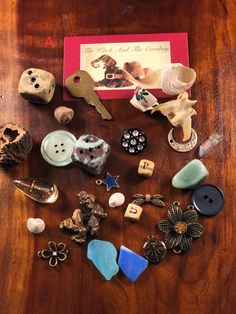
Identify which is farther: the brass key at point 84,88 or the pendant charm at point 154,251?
the brass key at point 84,88

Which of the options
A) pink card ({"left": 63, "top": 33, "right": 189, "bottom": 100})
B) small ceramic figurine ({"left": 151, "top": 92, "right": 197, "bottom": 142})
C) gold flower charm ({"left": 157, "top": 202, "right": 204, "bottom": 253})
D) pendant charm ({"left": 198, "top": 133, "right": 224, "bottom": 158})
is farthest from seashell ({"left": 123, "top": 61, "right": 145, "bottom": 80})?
gold flower charm ({"left": 157, "top": 202, "right": 204, "bottom": 253})

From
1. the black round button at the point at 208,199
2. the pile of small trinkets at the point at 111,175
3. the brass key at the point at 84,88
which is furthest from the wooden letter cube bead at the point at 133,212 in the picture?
the brass key at the point at 84,88

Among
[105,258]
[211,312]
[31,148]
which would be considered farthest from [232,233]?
[31,148]

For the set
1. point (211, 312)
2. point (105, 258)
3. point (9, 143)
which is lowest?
point (211, 312)

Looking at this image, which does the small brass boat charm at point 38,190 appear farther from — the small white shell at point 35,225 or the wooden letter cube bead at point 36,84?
the wooden letter cube bead at point 36,84

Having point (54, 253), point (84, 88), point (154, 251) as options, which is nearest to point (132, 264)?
point (154, 251)

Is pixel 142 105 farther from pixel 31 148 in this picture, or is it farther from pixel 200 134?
pixel 31 148
